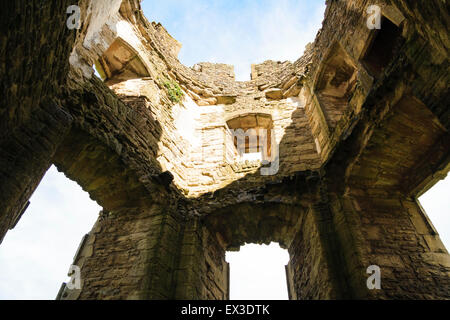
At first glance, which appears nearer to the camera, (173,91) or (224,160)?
(224,160)

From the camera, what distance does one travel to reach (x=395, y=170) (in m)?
5.02

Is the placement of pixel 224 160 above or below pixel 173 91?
below

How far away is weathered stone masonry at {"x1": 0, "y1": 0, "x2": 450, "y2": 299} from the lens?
2977 mm

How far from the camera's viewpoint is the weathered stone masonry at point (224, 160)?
2977mm

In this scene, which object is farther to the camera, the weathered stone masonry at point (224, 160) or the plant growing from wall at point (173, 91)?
the plant growing from wall at point (173, 91)

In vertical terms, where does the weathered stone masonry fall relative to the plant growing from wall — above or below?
below

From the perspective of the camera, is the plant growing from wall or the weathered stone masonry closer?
the weathered stone masonry

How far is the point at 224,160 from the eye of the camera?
6875 mm

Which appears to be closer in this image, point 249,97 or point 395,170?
point 395,170

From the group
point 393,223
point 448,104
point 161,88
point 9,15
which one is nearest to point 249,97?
point 161,88

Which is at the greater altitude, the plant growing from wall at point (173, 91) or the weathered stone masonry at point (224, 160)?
the plant growing from wall at point (173, 91)

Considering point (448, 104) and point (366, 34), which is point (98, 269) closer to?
point (448, 104)
